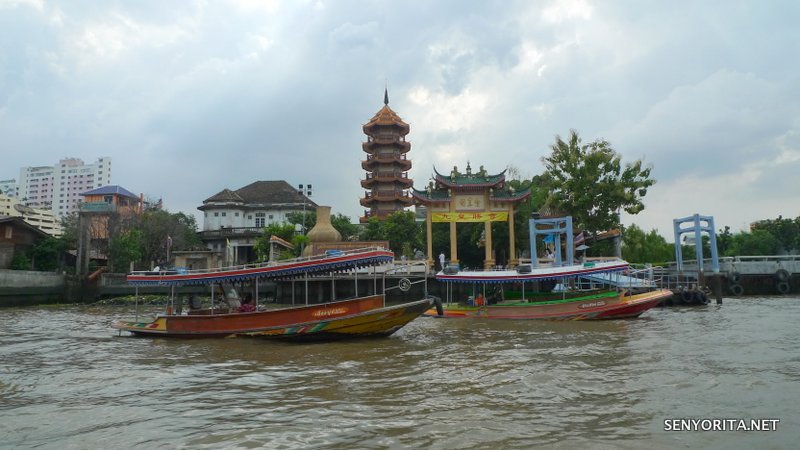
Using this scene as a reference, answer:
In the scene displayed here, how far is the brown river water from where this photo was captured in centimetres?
523

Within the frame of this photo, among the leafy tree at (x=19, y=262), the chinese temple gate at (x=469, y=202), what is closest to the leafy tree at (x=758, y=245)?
the chinese temple gate at (x=469, y=202)

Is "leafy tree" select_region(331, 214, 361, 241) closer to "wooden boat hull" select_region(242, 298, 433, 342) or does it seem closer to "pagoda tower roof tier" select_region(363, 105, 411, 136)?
"pagoda tower roof tier" select_region(363, 105, 411, 136)

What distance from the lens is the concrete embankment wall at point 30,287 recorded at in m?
27.2

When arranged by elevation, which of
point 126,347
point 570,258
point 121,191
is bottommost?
point 126,347

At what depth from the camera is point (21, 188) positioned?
108 meters

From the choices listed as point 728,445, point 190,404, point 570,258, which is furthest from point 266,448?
point 570,258

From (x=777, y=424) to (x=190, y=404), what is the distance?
689 centimetres

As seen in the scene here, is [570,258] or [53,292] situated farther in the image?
[53,292]

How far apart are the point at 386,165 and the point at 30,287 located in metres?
30.5

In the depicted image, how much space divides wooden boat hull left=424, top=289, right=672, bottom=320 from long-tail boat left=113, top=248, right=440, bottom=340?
5.56 meters

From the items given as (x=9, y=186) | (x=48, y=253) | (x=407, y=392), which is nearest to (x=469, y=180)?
(x=407, y=392)

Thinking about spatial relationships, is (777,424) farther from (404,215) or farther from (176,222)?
(176,222)

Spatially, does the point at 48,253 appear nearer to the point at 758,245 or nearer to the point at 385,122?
the point at 385,122

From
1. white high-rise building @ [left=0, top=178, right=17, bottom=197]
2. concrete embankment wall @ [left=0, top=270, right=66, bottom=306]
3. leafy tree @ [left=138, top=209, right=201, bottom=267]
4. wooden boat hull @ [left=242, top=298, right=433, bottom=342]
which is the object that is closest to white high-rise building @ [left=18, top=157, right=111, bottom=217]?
white high-rise building @ [left=0, top=178, right=17, bottom=197]
